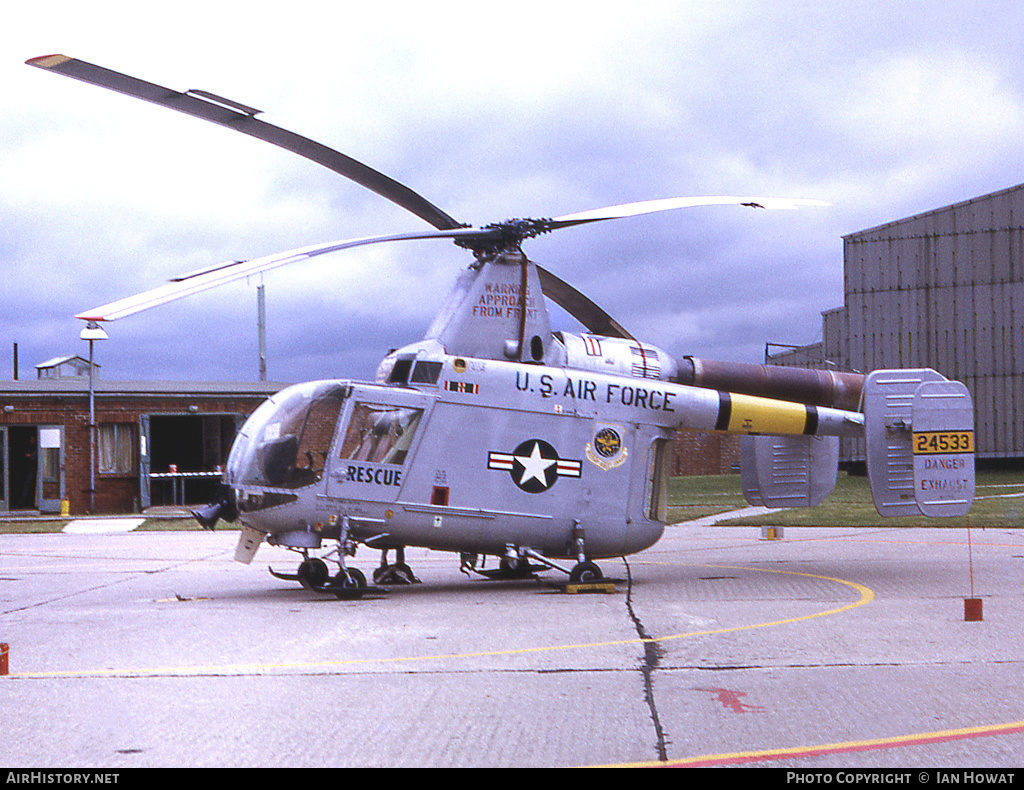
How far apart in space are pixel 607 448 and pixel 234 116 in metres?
5.57

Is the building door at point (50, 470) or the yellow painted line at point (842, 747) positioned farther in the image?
the building door at point (50, 470)

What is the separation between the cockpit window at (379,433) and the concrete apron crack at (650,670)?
2.99 meters

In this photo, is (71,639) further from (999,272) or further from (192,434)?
(999,272)

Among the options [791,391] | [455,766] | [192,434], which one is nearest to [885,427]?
[791,391]

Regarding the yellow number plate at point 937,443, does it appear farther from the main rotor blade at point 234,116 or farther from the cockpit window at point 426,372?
the main rotor blade at point 234,116

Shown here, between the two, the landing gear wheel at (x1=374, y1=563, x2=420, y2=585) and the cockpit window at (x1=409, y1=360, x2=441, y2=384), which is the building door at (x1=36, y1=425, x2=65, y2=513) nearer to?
the landing gear wheel at (x1=374, y1=563, x2=420, y2=585)

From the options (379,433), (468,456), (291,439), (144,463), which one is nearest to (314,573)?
(291,439)

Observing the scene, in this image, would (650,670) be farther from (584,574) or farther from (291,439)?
(291,439)

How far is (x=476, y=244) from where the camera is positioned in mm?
11586

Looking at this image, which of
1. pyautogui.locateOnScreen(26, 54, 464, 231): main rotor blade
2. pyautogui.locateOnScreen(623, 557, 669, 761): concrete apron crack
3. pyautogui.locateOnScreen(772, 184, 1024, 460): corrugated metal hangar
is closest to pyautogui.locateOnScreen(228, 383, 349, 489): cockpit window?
pyautogui.locateOnScreen(26, 54, 464, 231): main rotor blade

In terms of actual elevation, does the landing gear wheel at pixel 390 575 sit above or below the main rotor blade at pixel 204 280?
below

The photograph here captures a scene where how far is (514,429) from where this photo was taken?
37.1 ft

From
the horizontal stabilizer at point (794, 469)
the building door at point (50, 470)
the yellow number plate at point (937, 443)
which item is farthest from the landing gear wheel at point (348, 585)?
the building door at point (50, 470)

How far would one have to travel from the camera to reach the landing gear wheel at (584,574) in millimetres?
11188
